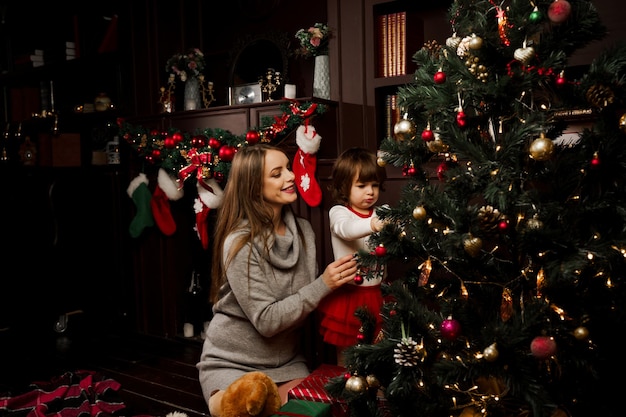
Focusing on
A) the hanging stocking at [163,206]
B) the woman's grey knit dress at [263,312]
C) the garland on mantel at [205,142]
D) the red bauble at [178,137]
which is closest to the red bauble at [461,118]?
the woman's grey knit dress at [263,312]

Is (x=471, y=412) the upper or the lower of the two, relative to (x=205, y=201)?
lower

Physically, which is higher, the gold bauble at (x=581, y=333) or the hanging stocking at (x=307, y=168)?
the hanging stocking at (x=307, y=168)

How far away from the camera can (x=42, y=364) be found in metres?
3.47

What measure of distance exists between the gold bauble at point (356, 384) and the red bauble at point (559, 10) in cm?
99

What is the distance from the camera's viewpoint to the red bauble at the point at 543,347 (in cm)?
130

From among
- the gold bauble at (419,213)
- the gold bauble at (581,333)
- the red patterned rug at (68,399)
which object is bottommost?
the red patterned rug at (68,399)

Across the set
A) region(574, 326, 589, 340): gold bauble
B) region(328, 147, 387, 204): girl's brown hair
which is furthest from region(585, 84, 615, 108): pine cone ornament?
region(328, 147, 387, 204): girl's brown hair

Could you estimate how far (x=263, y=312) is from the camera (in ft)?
6.65

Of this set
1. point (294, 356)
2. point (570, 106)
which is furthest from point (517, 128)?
point (294, 356)

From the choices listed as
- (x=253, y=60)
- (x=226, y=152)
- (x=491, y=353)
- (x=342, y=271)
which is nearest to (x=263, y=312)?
(x=342, y=271)

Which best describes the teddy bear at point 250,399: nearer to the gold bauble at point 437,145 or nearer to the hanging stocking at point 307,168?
the gold bauble at point 437,145

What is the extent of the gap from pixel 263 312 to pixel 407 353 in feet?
2.27

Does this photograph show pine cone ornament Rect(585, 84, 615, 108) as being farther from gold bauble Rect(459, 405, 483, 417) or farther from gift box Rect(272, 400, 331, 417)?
gift box Rect(272, 400, 331, 417)

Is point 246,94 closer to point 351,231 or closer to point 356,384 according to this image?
point 351,231
